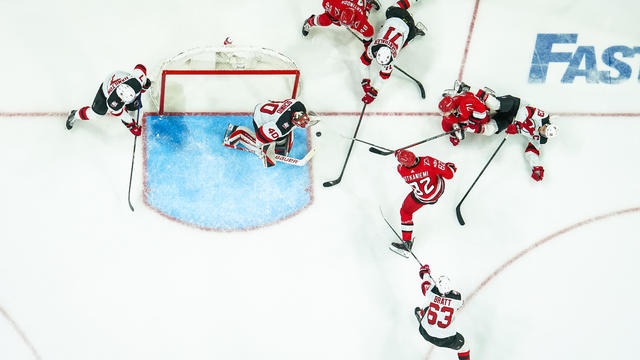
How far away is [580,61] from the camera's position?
6844mm

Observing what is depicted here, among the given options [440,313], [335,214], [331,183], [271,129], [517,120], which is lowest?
[440,313]

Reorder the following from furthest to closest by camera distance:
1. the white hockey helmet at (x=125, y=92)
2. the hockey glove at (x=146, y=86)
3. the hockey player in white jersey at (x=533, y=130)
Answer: the hockey player in white jersey at (x=533, y=130) → the hockey glove at (x=146, y=86) → the white hockey helmet at (x=125, y=92)

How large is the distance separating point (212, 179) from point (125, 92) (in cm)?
120

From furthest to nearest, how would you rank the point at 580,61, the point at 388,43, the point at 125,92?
the point at 580,61
the point at 388,43
the point at 125,92

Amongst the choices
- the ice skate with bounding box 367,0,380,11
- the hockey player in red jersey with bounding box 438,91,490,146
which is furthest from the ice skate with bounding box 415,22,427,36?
the hockey player in red jersey with bounding box 438,91,490,146

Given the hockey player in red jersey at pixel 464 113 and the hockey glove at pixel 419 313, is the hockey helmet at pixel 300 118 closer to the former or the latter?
the hockey player in red jersey at pixel 464 113

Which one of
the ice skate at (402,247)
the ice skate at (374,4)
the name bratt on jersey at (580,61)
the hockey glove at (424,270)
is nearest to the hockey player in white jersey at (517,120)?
the name bratt on jersey at (580,61)

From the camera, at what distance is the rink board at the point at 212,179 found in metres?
6.29

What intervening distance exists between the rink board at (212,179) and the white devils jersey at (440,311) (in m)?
1.44

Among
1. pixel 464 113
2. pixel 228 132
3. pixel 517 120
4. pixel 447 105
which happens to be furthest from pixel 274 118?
pixel 517 120

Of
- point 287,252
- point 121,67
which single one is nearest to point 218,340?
point 287,252

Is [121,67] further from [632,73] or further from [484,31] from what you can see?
[632,73]

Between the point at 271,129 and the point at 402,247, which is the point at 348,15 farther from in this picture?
the point at 402,247

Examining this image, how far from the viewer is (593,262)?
660 cm
